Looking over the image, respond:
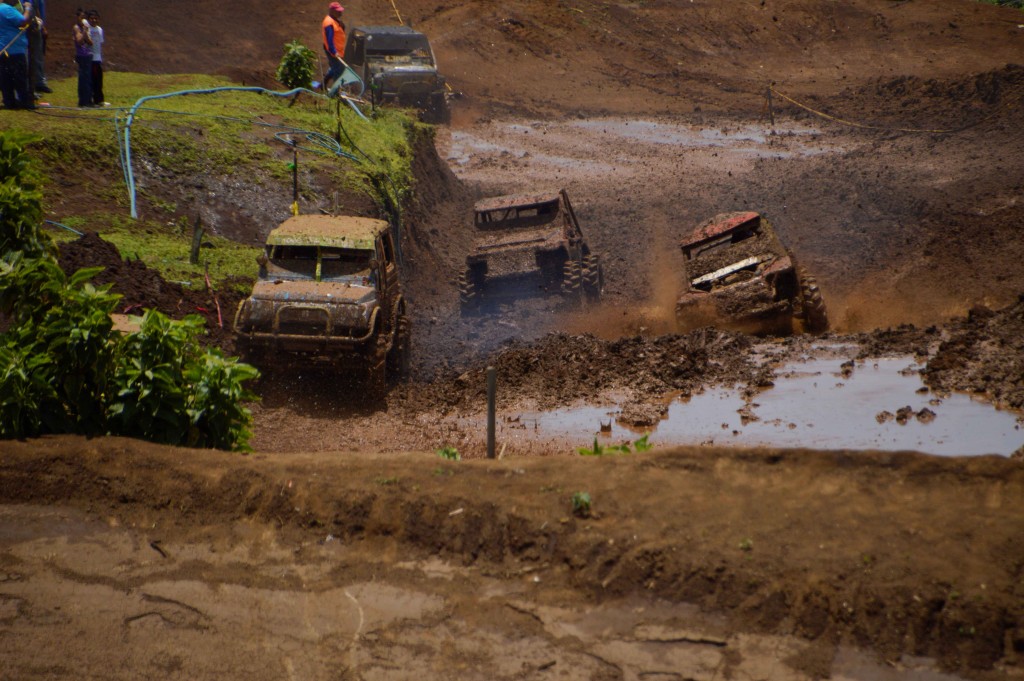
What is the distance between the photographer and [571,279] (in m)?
18.9

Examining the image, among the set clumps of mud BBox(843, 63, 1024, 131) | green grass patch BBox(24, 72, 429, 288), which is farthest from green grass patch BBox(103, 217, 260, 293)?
clumps of mud BBox(843, 63, 1024, 131)

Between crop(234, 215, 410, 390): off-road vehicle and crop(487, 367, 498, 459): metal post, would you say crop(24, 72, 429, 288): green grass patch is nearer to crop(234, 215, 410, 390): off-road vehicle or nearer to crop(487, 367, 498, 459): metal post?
crop(234, 215, 410, 390): off-road vehicle

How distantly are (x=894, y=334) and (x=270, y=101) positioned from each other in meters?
15.0

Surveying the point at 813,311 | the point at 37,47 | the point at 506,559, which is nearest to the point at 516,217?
the point at 813,311

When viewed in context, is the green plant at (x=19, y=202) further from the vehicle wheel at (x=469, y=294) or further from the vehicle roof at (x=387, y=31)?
the vehicle roof at (x=387, y=31)

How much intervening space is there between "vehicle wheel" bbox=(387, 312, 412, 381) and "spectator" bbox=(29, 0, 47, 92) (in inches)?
352

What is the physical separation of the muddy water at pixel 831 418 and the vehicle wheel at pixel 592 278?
522 cm

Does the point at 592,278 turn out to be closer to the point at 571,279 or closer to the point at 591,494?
the point at 571,279

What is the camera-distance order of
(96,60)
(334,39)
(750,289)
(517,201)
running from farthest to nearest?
(334,39)
(517,201)
(96,60)
(750,289)

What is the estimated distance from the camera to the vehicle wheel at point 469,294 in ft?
61.9

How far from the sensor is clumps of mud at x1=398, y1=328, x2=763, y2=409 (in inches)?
587

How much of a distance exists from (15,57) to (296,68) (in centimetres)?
852

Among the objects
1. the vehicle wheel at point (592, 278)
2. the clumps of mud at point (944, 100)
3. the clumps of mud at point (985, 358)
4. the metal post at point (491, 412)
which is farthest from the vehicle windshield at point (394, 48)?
the metal post at point (491, 412)

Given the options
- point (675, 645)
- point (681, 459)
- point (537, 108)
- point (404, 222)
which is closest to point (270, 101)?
point (404, 222)
